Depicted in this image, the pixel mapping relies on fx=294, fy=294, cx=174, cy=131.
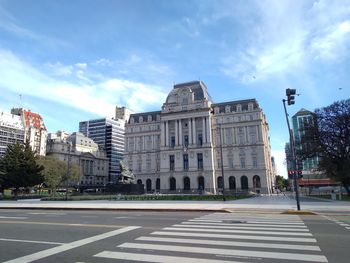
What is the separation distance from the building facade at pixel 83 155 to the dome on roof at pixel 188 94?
6102cm

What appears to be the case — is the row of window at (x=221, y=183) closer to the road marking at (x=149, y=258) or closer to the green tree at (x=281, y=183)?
the green tree at (x=281, y=183)

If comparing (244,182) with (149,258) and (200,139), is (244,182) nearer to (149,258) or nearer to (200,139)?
(200,139)

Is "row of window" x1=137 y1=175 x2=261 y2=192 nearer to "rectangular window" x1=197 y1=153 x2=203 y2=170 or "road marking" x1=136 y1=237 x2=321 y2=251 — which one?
"rectangular window" x1=197 y1=153 x2=203 y2=170

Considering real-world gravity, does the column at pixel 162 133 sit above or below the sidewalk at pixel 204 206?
above

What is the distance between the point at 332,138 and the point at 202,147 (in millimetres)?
50010

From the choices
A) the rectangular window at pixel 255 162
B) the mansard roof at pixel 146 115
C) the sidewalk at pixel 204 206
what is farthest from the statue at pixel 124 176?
the mansard roof at pixel 146 115

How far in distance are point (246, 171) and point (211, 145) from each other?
43.2 ft

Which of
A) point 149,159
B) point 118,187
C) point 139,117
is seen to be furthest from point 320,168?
point 139,117

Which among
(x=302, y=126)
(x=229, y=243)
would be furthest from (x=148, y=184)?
(x=229, y=243)

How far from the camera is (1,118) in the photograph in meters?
122

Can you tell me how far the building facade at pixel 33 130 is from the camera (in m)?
130

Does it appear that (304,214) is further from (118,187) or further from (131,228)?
(118,187)

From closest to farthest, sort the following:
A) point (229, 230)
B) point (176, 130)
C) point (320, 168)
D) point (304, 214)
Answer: point (229, 230), point (304, 214), point (320, 168), point (176, 130)

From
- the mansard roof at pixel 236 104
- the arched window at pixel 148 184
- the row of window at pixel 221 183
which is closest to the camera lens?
the row of window at pixel 221 183
